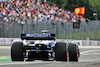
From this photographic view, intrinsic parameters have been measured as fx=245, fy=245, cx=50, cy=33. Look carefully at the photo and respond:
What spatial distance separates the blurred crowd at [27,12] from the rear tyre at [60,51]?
61.3 ft

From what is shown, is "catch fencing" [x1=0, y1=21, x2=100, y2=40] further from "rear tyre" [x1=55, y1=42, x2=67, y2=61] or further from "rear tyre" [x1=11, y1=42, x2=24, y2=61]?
"rear tyre" [x1=55, y1=42, x2=67, y2=61]

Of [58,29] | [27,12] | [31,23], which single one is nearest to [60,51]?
[31,23]

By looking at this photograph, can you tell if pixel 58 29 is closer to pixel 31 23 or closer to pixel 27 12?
pixel 31 23

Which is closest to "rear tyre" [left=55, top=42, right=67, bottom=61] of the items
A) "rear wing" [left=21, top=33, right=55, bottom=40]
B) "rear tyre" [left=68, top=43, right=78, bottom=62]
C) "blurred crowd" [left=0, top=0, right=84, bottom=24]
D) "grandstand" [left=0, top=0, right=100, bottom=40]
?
"rear tyre" [left=68, top=43, right=78, bottom=62]

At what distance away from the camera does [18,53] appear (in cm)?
791

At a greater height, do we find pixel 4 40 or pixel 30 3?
pixel 30 3

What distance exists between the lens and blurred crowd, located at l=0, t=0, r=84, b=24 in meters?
27.2

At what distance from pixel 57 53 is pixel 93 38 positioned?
71.0 feet

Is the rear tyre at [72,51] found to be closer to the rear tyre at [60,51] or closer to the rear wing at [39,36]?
the rear tyre at [60,51]

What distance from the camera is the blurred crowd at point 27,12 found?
27.2 m

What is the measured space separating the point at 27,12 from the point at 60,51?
2176cm

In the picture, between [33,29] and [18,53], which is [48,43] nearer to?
[18,53]

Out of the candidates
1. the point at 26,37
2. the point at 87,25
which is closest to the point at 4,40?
the point at 87,25

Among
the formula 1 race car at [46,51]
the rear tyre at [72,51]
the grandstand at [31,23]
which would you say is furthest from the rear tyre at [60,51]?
the grandstand at [31,23]
